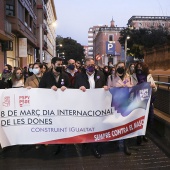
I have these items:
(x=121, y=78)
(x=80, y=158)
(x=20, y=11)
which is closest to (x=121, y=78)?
(x=121, y=78)

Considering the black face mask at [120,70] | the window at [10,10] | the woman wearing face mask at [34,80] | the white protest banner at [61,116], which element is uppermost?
the window at [10,10]

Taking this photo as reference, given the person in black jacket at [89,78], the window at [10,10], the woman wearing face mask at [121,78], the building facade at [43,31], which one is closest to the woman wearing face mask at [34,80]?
the person in black jacket at [89,78]

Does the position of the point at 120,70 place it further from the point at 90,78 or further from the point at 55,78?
the point at 55,78

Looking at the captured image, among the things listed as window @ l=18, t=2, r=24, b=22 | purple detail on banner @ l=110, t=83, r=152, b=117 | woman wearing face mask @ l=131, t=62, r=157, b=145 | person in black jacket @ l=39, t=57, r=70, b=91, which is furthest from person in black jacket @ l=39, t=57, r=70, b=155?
window @ l=18, t=2, r=24, b=22

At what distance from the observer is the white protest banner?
5.70m

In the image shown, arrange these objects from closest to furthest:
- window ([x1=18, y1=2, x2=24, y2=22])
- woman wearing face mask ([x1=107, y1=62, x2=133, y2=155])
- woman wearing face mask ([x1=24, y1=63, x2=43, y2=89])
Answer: woman wearing face mask ([x1=107, y1=62, x2=133, y2=155]) → woman wearing face mask ([x1=24, y1=63, x2=43, y2=89]) → window ([x1=18, y1=2, x2=24, y2=22])

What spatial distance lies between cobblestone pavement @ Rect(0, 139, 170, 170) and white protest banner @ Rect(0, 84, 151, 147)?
0.33 m

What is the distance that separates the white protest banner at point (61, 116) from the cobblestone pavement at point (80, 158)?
33cm

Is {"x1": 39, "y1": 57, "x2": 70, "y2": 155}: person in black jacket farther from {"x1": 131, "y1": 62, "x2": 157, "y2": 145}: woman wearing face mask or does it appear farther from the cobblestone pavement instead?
{"x1": 131, "y1": 62, "x2": 157, "y2": 145}: woman wearing face mask

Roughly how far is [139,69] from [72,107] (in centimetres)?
200

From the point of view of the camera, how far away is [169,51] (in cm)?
2197

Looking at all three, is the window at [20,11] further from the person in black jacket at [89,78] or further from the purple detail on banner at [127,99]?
the purple detail on banner at [127,99]

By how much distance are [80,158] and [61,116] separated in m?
0.86

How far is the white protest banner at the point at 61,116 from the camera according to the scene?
5.70 meters
